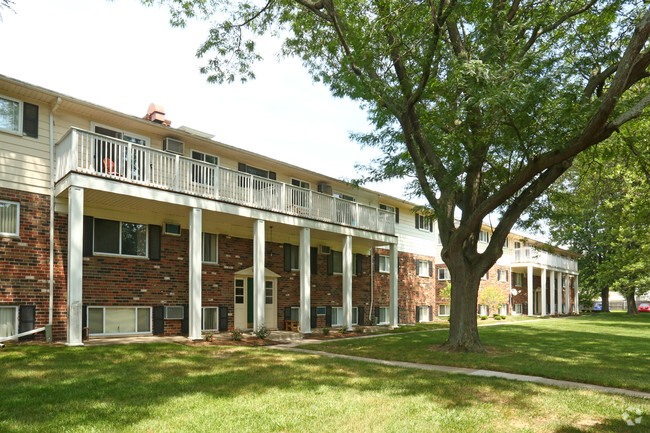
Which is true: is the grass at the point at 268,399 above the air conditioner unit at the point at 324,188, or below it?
below

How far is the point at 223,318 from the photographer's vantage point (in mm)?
17641

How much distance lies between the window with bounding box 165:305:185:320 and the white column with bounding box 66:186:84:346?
13.8ft

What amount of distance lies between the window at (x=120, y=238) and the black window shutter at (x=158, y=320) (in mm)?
1785

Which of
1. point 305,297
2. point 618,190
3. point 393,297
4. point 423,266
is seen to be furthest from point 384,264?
point 618,190

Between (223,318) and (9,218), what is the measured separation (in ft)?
25.2

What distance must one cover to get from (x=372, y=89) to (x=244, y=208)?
627 cm

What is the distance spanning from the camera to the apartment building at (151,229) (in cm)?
1253

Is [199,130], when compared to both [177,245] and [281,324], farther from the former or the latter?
[281,324]

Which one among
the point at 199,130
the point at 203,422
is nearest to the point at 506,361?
the point at 203,422

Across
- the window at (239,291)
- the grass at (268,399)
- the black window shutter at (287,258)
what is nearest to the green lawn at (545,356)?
the grass at (268,399)

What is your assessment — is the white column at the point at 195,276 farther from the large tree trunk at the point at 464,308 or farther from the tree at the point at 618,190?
the tree at the point at 618,190

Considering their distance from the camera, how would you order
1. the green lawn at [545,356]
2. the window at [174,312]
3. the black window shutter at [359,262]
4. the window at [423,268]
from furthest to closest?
the window at [423,268], the black window shutter at [359,262], the window at [174,312], the green lawn at [545,356]

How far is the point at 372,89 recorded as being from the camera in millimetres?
11734

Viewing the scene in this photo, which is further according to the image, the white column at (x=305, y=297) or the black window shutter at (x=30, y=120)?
the white column at (x=305, y=297)
